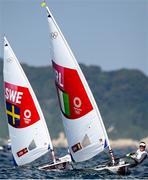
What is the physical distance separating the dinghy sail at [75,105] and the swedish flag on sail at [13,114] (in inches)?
139

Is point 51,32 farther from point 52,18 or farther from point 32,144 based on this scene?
point 32,144

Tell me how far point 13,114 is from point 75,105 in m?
4.74

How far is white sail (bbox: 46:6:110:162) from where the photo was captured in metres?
34.7

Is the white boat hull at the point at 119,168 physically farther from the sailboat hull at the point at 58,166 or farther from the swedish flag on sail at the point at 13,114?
the swedish flag on sail at the point at 13,114

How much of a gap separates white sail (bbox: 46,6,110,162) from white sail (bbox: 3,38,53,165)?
2.27 metres

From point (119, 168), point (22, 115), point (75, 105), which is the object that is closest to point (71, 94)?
point (75, 105)

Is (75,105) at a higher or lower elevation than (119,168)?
higher

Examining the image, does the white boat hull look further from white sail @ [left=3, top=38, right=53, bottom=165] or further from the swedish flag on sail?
the swedish flag on sail

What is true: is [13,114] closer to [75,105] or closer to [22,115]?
[22,115]

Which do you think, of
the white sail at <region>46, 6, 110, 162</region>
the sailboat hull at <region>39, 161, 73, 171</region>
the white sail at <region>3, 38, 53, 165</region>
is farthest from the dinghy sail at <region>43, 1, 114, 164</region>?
the white sail at <region>3, 38, 53, 165</region>

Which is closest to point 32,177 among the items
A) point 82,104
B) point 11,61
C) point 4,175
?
point 4,175

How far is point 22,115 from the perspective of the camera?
1512 inches

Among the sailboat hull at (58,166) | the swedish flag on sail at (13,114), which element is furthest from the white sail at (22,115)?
the sailboat hull at (58,166)

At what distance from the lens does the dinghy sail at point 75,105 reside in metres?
34.7
